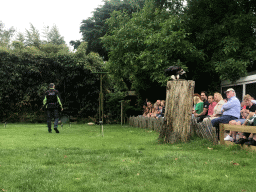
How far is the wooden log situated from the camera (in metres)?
7.40

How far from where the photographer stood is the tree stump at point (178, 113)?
291 inches

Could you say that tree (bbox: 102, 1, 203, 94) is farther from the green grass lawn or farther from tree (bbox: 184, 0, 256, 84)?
the green grass lawn

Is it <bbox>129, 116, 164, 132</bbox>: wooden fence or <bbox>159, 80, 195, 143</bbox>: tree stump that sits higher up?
<bbox>159, 80, 195, 143</bbox>: tree stump

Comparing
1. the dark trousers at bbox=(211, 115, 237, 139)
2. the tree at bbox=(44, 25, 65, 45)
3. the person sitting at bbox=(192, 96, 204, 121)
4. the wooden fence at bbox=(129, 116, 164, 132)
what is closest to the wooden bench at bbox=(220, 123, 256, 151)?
the dark trousers at bbox=(211, 115, 237, 139)

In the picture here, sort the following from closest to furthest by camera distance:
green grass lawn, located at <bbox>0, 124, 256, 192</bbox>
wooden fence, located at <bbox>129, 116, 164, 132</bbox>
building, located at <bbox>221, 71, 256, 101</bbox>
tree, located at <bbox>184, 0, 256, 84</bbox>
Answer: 1. green grass lawn, located at <bbox>0, 124, 256, 192</bbox>
2. wooden fence, located at <bbox>129, 116, 164, 132</bbox>
3. building, located at <bbox>221, 71, 256, 101</bbox>
4. tree, located at <bbox>184, 0, 256, 84</bbox>

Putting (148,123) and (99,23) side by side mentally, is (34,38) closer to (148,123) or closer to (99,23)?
(99,23)

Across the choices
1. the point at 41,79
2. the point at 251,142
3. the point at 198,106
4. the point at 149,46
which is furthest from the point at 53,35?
the point at 251,142

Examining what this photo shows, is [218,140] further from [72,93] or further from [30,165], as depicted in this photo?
[72,93]

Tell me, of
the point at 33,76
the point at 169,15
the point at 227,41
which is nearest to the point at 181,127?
the point at 227,41

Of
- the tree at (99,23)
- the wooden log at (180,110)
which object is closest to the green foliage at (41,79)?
the tree at (99,23)

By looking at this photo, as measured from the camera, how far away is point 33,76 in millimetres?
18969

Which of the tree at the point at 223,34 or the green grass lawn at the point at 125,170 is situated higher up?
the tree at the point at 223,34

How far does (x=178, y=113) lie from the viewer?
743cm

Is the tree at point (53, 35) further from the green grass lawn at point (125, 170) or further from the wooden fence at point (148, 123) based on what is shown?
the green grass lawn at point (125, 170)
